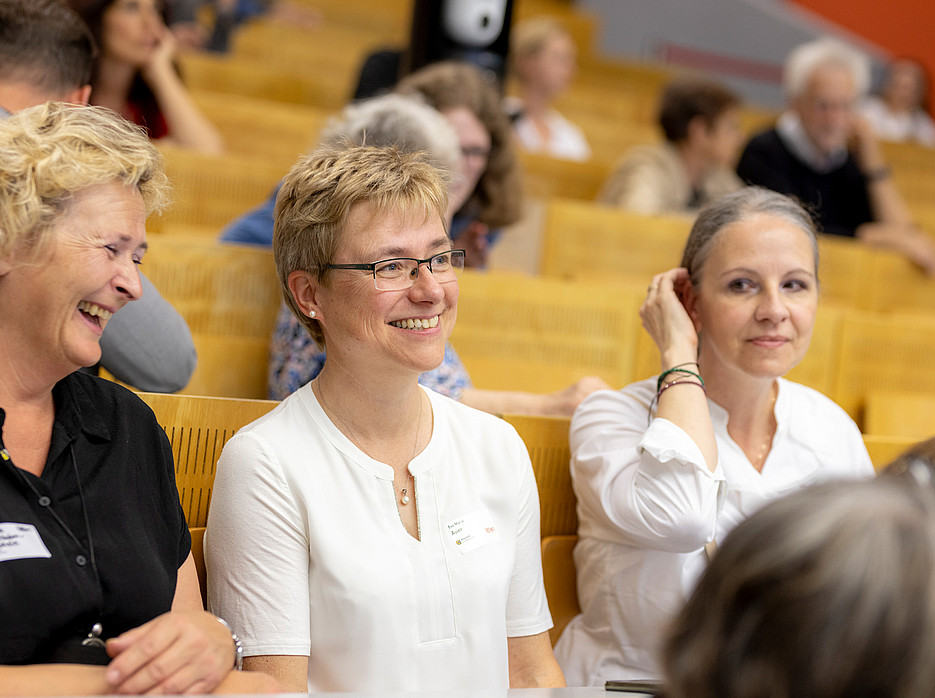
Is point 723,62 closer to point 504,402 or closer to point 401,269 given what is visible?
point 504,402

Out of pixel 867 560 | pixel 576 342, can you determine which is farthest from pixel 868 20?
pixel 867 560

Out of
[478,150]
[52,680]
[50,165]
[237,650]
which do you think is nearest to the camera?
[52,680]

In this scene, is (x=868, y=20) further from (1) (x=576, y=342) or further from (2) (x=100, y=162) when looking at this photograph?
(2) (x=100, y=162)

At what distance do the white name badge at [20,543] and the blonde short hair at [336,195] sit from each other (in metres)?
0.58

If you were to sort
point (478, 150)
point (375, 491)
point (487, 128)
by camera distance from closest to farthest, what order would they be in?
1. point (375, 491)
2. point (478, 150)
3. point (487, 128)

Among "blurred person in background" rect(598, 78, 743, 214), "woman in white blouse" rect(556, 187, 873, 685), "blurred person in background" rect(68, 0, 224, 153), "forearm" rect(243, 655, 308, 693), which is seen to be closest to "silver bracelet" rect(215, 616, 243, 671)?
"forearm" rect(243, 655, 308, 693)

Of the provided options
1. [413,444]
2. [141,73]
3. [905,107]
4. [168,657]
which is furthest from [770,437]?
[905,107]

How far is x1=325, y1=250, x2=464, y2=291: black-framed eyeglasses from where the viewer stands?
1607 mm

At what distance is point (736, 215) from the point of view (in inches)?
77.7

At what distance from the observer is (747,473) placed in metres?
1.91

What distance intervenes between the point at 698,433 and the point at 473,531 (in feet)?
1.45

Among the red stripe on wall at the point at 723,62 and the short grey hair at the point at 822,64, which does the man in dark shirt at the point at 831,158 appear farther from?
the red stripe on wall at the point at 723,62

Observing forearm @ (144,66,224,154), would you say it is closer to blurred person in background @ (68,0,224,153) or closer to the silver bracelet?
blurred person in background @ (68,0,224,153)

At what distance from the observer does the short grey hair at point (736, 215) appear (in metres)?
1.98
